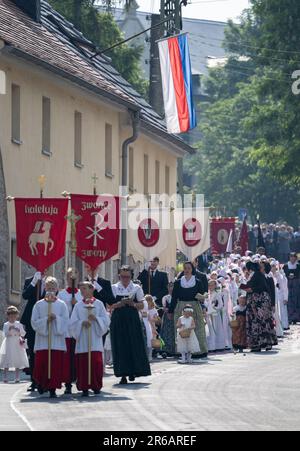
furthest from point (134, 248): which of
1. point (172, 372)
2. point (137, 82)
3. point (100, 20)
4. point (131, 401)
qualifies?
point (137, 82)


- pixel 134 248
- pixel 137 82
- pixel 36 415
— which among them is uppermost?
pixel 137 82

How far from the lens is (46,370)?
24500 mm

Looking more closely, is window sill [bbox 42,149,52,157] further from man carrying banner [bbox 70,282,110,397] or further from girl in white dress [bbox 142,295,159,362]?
man carrying banner [bbox 70,282,110,397]

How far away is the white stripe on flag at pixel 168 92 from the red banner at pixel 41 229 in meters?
16.6

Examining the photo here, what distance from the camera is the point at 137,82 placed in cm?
6719

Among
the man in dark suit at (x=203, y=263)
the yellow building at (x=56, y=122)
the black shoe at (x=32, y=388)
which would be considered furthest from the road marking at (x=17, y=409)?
the man in dark suit at (x=203, y=263)

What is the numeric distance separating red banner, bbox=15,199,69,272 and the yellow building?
6.63 m

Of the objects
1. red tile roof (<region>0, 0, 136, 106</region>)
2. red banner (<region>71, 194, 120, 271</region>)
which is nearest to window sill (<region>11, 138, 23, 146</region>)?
red tile roof (<region>0, 0, 136, 106</region>)

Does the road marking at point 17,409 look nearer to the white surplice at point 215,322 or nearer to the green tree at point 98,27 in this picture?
the white surplice at point 215,322

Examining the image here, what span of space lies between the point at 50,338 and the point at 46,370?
49cm

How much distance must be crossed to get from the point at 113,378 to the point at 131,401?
5012mm

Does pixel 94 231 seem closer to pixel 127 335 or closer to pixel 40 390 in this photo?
pixel 127 335

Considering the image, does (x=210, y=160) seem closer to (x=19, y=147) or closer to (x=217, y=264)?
(x=217, y=264)

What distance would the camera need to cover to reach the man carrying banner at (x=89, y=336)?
24.3m
